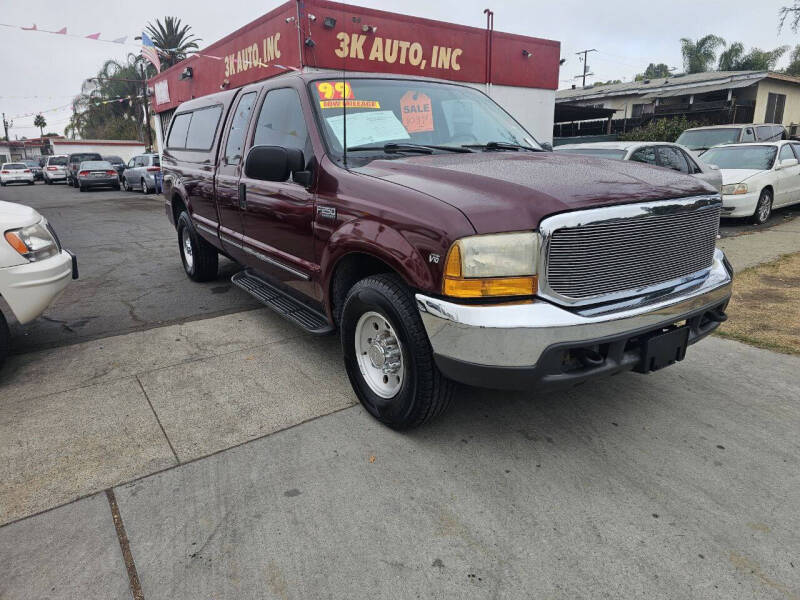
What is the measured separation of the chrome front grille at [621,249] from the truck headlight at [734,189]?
7649 millimetres

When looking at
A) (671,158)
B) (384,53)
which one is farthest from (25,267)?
(384,53)

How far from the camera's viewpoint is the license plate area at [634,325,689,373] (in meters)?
2.52

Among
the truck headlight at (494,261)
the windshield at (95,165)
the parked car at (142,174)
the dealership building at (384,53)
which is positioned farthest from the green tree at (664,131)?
the windshield at (95,165)

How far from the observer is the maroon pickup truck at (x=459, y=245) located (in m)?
2.31

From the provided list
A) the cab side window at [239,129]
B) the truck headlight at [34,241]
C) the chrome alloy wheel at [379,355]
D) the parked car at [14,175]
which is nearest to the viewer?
the chrome alloy wheel at [379,355]

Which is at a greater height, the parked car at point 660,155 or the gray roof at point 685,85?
the gray roof at point 685,85

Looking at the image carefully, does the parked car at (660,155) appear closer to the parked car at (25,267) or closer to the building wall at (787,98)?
the parked car at (25,267)

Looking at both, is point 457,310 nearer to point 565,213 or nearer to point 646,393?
point 565,213

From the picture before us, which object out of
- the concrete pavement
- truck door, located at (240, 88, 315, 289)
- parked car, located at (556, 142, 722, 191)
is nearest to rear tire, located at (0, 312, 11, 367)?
the concrete pavement

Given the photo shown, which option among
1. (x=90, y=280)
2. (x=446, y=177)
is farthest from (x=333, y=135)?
(x=90, y=280)

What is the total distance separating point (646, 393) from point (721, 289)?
83 centimetres

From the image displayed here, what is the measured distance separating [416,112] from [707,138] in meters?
12.4

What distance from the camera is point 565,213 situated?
7.57 ft

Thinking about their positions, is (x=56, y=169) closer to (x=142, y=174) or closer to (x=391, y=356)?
(x=142, y=174)
